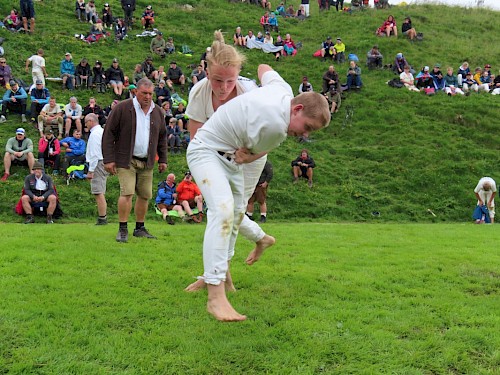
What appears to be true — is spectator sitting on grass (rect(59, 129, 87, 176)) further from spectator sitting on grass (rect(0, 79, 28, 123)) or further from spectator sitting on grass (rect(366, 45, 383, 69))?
spectator sitting on grass (rect(366, 45, 383, 69))

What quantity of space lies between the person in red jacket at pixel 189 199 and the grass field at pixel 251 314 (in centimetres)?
703

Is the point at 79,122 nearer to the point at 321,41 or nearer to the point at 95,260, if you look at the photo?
the point at 95,260

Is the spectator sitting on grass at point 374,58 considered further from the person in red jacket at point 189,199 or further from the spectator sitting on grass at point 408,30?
the person in red jacket at point 189,199

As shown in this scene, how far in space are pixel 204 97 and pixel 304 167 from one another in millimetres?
13785

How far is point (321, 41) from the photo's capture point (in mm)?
34531

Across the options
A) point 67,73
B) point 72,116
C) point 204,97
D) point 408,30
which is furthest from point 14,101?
point 408,30

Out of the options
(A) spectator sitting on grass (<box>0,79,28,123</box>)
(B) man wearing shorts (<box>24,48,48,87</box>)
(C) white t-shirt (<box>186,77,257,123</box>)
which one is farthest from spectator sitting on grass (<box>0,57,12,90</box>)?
(C) white t-shirt (<box>186,77,257,123</box>)

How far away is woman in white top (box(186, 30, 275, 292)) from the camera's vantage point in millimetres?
5065

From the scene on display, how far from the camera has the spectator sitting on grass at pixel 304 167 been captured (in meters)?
19.1

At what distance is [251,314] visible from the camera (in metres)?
5.05

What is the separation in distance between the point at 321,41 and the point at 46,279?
1242 inches

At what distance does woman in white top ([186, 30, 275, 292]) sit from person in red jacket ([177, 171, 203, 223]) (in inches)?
355

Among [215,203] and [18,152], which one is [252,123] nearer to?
[215,203]

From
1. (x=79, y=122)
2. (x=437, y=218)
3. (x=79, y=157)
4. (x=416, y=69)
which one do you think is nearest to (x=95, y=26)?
(x=79, y=122)
